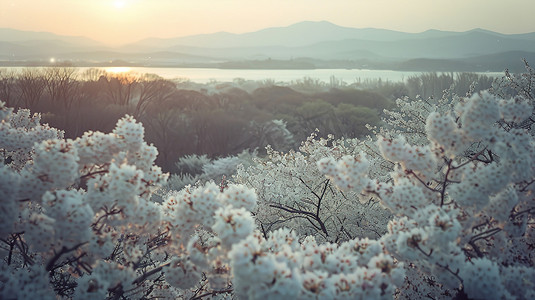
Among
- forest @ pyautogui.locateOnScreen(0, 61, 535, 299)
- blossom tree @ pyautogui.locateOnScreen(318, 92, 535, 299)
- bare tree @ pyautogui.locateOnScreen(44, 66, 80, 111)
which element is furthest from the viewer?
bare tree @ pyautogui.locateOnScreen(44, 66, 80, 111)

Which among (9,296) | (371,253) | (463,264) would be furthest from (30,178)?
(463,264)

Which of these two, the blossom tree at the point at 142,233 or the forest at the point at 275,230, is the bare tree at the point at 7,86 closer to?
the forest at the point at 275,230

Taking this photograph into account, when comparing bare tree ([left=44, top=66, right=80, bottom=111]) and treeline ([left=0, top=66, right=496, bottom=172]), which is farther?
bare tree ([left=44, top=66, right=80, bottom=111])

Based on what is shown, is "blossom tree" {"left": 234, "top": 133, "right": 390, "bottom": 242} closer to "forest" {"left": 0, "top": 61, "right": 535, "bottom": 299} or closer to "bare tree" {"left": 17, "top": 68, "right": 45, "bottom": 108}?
"forest" {"left": 0, "top": 61, "right": 535, "bottom": 299}

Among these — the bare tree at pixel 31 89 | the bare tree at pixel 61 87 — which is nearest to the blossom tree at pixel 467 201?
the bare tree at pixel 61 87

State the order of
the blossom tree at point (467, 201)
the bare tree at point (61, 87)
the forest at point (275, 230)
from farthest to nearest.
Result: the bare tree at point (61, 87) < the blossom tree at point (467, 201) < the forest at point (275, 230)

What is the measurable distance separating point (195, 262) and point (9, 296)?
3.05 ft

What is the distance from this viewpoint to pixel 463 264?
7.10 feet

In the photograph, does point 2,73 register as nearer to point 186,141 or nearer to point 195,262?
point 186,141

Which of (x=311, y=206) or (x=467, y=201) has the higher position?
(x=467, y=201)

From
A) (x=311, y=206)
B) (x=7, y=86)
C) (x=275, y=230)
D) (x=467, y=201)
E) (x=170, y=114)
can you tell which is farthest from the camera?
(x=7, y=86)

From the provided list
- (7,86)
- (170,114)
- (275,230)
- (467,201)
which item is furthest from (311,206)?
(7,86)

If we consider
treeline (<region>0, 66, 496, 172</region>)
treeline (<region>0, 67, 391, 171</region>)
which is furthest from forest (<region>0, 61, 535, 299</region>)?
treeline (<region>0, 67, 391, 171</region>)

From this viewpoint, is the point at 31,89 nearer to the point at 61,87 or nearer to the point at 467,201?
the point at 61,87
